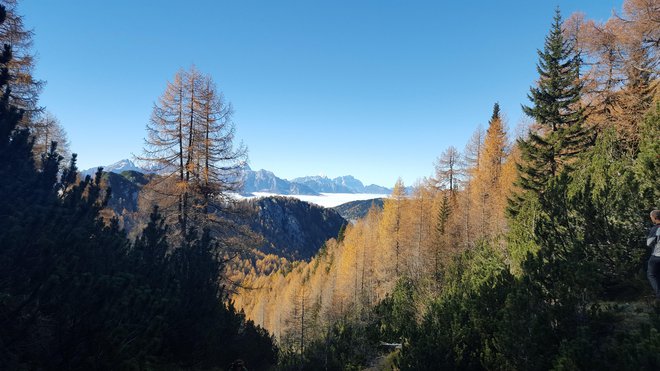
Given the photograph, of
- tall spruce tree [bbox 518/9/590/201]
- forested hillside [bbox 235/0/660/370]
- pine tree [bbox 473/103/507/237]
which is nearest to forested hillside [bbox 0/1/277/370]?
forested hillside [bbox 235/0/660/370]

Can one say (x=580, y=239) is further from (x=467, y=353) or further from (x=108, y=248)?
(x=108, y=248)

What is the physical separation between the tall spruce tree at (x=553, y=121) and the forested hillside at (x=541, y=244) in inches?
3.2

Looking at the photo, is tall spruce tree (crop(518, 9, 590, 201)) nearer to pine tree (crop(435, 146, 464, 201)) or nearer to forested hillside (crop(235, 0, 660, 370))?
forested hillside (crop(235, 0, 660, 370))

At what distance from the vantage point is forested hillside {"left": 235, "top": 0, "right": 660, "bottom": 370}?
6297 millimetres

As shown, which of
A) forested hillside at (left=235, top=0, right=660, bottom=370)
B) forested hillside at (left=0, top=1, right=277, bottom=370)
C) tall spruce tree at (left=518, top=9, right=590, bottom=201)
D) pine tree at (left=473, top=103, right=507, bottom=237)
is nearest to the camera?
forested hillside at (left=0, top=1, right=277, bottom=370)

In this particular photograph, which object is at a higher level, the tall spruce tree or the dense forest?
the tall spruce tree

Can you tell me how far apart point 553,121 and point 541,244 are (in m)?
15.5

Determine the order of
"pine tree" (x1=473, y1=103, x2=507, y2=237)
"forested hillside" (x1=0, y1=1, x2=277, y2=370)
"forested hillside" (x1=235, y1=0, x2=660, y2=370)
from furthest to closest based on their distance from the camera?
"pine tree" (x1=473, y1=103, x2=507, y2=237)
"forested hillside" (x1=235, y1=0, x2=660, y2=370)
"forested hillside" (x1=0, y1=1, x2=277, y2=370)

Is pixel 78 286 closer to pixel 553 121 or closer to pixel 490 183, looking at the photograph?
pixel 553 121

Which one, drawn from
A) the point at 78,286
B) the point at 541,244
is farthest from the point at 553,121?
the point at 78,286

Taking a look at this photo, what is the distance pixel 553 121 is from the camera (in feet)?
65.3

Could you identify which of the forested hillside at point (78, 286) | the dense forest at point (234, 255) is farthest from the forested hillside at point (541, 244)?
the forested hillside at point (78, 286)

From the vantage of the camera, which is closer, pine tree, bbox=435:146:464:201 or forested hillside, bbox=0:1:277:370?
forested hillside, bbox=0:1:277:370

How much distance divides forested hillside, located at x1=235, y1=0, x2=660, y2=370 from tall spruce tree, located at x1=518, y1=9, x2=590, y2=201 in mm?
81
